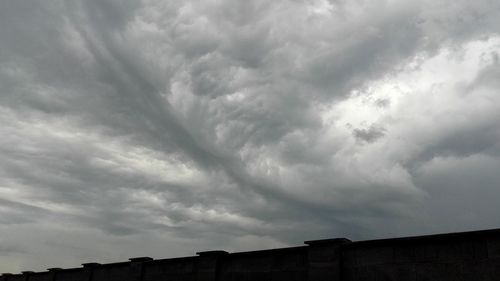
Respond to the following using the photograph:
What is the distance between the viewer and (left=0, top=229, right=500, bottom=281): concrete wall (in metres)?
12.5

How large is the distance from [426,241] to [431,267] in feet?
2.43

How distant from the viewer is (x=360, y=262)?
573 inches

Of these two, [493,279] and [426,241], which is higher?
[426,241]

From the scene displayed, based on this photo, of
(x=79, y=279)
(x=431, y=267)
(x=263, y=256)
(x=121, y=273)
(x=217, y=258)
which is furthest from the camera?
(x=79, y=279)

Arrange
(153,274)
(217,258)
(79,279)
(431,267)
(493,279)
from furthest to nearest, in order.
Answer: (79,279) → (153,274) → (217,258) → (431,267) → (493,279)

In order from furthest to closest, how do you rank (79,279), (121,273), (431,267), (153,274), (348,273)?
(79,279), (121,273), (153,274), (348,273), (431,267)

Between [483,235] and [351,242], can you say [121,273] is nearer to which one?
[351,242]

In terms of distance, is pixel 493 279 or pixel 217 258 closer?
pixel 493 279

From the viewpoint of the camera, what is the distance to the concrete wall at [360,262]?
12.5 m

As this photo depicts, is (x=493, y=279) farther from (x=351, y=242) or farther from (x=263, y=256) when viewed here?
(x=263, y=256)

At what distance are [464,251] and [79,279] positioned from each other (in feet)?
69.9

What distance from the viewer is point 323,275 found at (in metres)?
15.1

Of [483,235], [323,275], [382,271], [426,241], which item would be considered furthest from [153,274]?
[483,235]

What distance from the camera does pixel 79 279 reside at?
86.0 feet
